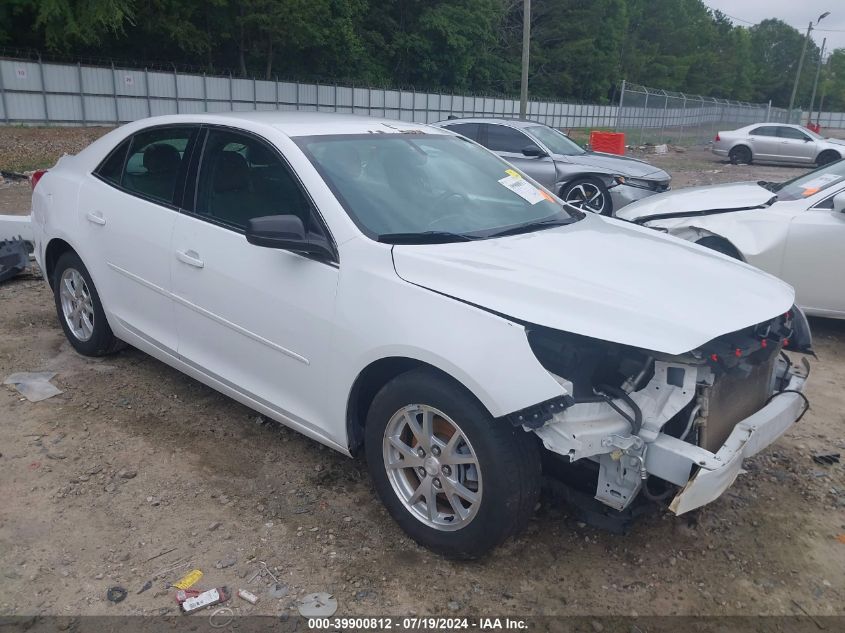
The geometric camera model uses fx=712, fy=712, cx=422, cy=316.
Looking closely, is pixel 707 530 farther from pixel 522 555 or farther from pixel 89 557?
pixel 89 557

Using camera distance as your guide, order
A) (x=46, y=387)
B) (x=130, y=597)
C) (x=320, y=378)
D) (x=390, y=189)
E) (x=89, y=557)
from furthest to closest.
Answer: (x=46, y=387)
(x=390, y=189)
(x=320, y=378)
(x=89, y=557)
(x=130, y=597)

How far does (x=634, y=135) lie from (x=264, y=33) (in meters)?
19.2

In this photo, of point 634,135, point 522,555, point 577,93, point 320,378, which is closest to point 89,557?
point 320,378

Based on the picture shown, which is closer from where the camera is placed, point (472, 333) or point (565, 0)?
point (472, 333)

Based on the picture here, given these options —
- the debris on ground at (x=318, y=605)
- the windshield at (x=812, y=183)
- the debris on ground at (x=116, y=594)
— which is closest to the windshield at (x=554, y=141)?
the windshield at (x=812, y=183)

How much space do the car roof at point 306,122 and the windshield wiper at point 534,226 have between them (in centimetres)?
94

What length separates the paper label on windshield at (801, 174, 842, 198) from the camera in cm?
597

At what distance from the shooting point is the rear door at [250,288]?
3189 millimetres

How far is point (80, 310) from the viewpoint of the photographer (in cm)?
478

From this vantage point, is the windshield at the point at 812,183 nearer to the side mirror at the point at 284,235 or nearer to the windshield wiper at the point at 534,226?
the windshield wiper at the point at 534,226

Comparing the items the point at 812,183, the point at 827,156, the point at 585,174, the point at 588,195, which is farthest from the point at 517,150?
the point at 827,156

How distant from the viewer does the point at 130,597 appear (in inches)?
107

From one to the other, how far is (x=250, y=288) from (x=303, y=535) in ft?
3.82

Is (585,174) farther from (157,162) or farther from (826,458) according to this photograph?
(157,162)
